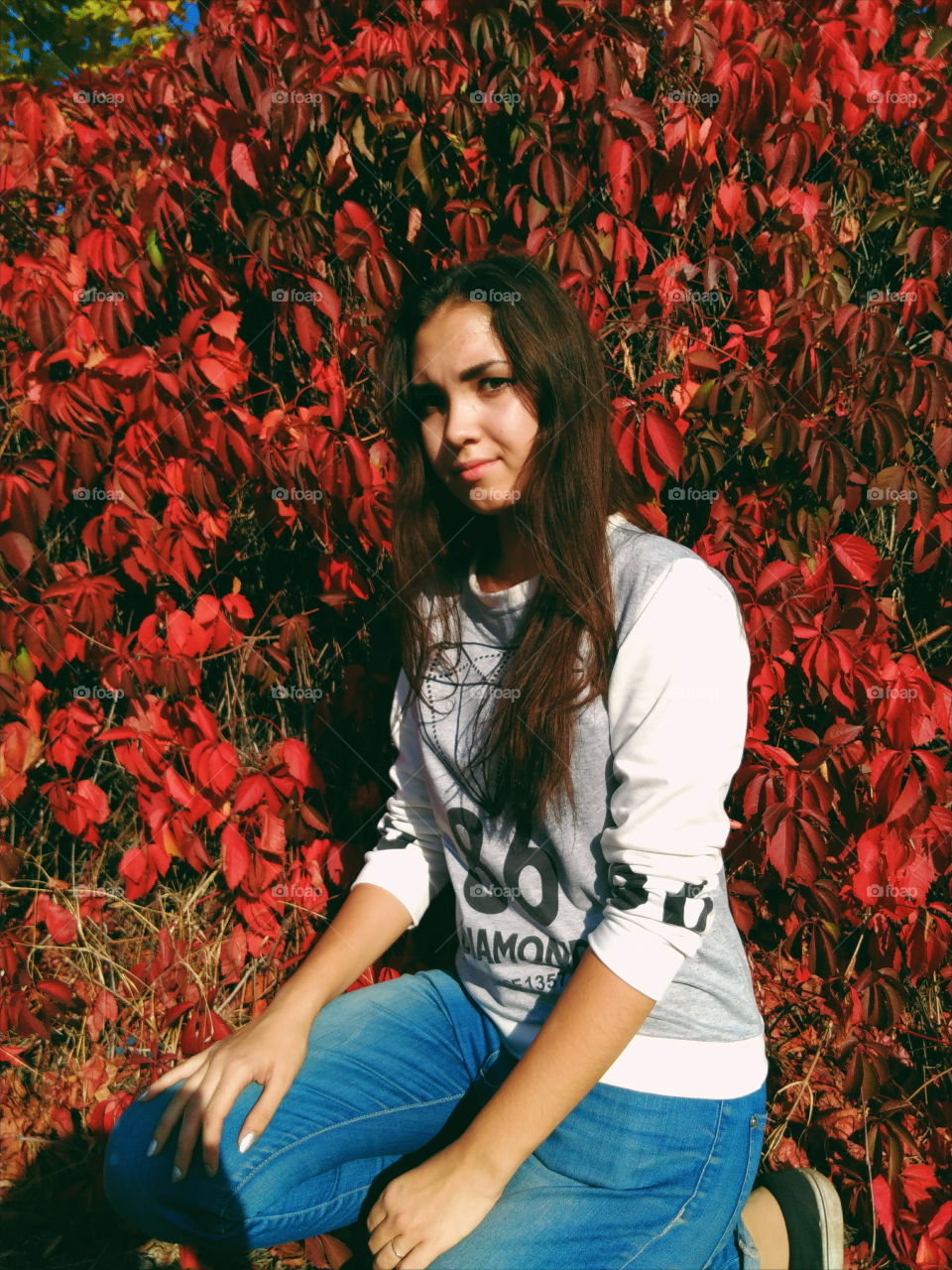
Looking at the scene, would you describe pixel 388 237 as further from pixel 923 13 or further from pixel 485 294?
pixel 923 13

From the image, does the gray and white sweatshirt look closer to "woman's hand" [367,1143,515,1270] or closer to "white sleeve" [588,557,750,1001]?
"white sleeve" [588,557,750,1001]

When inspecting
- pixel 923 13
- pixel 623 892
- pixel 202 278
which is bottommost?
pixel 623 892

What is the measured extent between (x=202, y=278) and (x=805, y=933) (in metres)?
1.83

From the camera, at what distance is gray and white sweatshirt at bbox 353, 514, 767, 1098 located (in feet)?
3.67

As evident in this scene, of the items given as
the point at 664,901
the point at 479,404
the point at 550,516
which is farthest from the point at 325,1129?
the point at 479,404

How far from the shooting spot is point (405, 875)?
153 centimetres

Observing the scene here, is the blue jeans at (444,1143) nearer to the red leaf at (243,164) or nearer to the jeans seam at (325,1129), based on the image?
the jeans seam at (325,1129)

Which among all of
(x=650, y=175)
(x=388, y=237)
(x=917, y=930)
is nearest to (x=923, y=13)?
(x=650, y=175)

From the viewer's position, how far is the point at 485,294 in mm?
1321

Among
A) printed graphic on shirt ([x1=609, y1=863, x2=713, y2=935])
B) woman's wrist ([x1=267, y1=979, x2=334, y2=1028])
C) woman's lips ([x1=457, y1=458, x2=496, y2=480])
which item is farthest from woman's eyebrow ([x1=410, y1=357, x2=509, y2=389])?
woman's wrist ([x1=267, y1=979, x2=334, y2=1028])

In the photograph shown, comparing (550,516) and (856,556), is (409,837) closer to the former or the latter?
(550,516)

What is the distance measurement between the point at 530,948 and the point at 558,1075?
0.80 ft

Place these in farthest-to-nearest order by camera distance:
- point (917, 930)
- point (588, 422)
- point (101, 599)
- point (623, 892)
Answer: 1. point (101, 599)
2. point (917, 930)
3. point (588, 422)
4. point (623, 892)

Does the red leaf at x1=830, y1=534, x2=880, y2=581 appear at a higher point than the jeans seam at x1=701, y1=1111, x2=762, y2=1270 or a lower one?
higher
